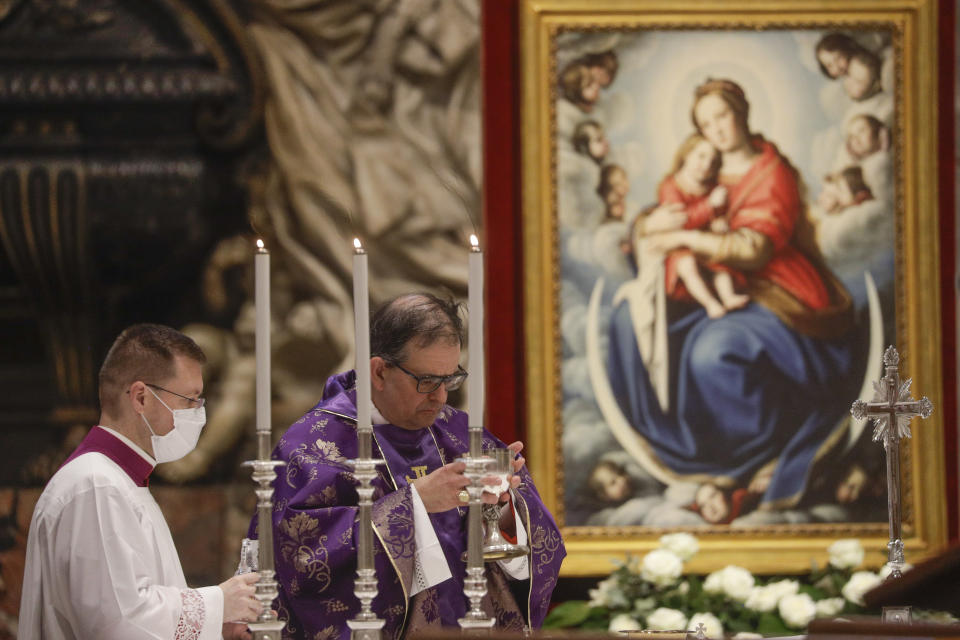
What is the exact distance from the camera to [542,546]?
3.40m

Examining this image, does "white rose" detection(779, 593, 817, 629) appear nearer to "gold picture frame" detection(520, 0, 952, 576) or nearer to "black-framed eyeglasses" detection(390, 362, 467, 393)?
"gold picture frame" detection(520, 0, 952, 576)

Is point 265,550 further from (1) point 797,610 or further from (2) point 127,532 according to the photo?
(1) point 797,610

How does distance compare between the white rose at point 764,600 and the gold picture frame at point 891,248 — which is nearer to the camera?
the white rose at point 764,600

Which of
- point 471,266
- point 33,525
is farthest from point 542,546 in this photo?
point 33,525

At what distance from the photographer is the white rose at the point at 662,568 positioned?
5.13m

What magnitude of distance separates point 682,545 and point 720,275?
1234 mm

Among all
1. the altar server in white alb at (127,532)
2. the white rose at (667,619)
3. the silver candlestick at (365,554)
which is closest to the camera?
the silver candlestick at (365,554)

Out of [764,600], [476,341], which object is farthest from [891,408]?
[764,600]

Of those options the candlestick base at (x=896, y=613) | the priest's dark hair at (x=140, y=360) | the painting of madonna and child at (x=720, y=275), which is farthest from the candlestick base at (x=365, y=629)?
the painting of madonna and child at (x=720, y=275)

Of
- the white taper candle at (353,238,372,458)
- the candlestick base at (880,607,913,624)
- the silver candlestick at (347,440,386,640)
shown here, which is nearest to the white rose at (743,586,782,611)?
the candlestick base at (880,607,913,624)

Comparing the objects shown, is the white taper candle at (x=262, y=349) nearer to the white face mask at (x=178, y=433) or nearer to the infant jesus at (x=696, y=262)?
the white face mask at (x=178, y=433)

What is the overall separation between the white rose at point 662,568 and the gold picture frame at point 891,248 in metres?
0.41

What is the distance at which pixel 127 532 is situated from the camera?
125 inches

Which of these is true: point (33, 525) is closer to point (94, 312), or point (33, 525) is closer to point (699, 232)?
point (94, 312)
